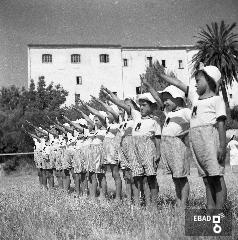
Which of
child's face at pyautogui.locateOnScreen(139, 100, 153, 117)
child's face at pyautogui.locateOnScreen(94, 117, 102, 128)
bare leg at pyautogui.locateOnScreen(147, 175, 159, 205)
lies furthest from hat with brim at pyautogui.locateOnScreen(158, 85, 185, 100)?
child's face at pyautogui.locateOnScreen(94, 117, 102, 128)

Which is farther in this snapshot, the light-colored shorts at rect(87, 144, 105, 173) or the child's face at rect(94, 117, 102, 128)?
the child's face at rect(94, 117, 102, 128)

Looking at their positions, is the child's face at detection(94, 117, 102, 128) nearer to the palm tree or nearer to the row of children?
the row of children

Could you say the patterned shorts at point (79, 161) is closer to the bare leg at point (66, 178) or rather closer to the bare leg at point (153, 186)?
the bare leg at point (66, 178)

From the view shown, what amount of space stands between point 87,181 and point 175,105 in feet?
18.8

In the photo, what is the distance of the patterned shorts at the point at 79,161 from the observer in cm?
1283

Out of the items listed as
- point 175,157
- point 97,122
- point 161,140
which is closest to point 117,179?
point 97,122

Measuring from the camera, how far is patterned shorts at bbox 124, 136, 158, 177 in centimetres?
873

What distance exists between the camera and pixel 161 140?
8.10 metres

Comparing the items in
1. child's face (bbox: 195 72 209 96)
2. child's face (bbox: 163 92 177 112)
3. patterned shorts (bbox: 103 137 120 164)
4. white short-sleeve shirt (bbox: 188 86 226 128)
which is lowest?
patterned shorts (bbox: 103 137 120 164)

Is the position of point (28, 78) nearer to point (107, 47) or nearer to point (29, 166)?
point (107, 47)

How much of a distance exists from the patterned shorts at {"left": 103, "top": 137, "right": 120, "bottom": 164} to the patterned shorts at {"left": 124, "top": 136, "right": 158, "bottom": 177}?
6.83 ft

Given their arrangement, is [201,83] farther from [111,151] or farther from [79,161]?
[79,161]

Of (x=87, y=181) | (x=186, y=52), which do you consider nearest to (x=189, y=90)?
(x=87, y=181)

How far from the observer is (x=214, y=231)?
505cm
